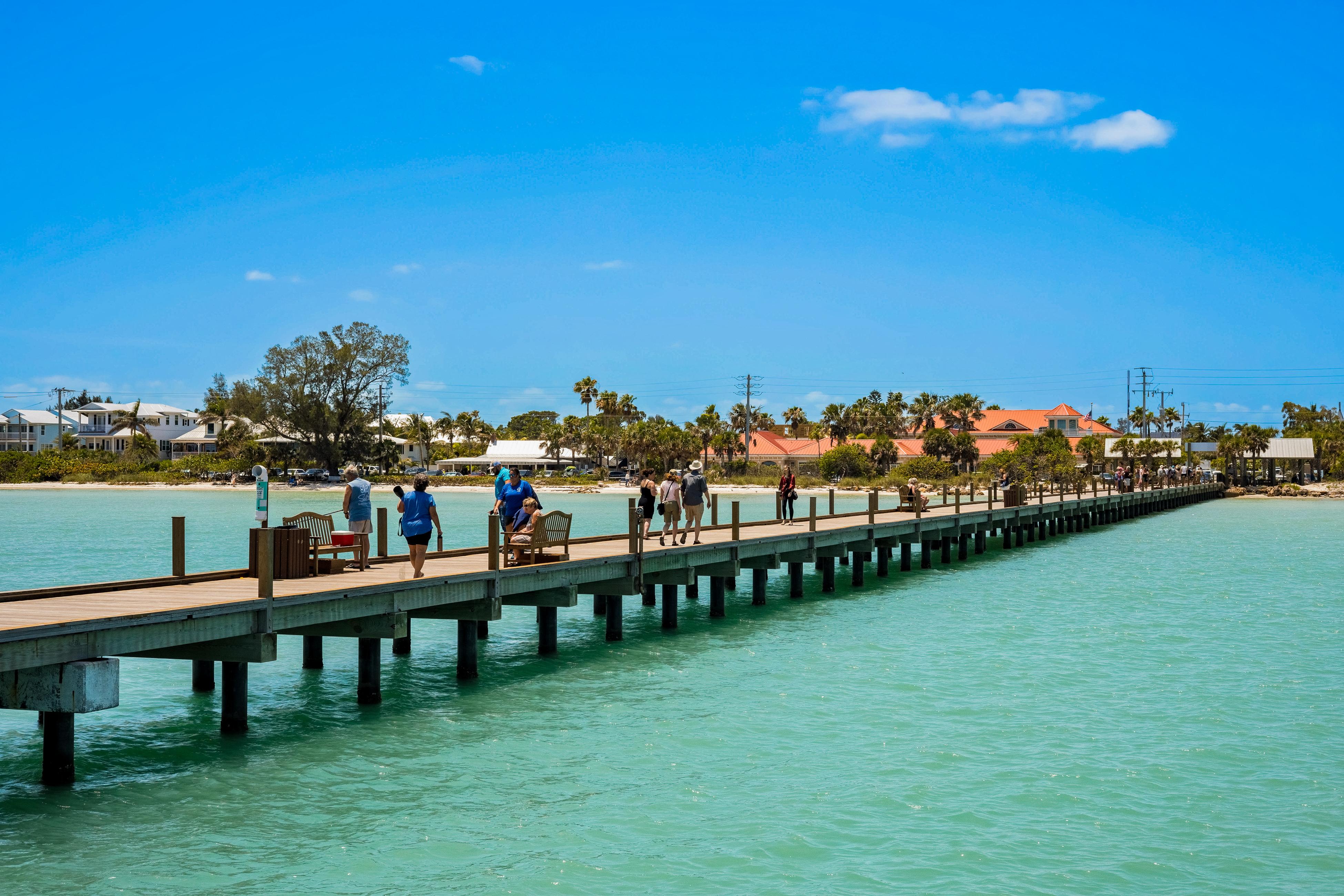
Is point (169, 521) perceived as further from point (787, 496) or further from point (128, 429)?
point (128, 429)

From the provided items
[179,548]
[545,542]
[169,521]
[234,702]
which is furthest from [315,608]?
[169,521]

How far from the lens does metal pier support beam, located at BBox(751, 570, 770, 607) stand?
2547 cm

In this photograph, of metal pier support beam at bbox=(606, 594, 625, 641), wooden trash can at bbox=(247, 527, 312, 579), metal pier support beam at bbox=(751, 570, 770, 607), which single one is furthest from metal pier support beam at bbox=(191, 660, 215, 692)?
metal pier support beam at bbox=(751, 570, 770, 607)

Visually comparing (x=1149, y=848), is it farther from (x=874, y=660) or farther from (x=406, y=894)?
(x=874, y=660)

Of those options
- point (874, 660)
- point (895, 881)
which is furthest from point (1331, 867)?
point (874, 660)

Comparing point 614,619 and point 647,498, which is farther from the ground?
point 647,498

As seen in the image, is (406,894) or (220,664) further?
(220,664)

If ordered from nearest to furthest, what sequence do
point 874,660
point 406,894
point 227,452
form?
point 406,894, point 874,660, point 227,452

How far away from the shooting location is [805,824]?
423 inches

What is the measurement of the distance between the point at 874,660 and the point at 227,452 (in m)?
103

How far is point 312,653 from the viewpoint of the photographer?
17500 millimetres

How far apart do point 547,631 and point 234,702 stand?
247 inches

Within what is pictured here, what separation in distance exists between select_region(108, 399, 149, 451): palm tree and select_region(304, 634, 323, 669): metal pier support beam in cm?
11902

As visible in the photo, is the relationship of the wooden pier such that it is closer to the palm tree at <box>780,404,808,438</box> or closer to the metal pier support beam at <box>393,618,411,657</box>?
the metal pier support beam at <box>393,618,411,657</box>
